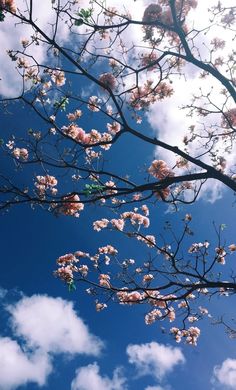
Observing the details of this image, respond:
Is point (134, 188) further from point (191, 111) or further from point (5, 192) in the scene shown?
point (191, 111)

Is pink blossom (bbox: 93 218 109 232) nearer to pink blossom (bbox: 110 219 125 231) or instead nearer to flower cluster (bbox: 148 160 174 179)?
pink blossom (bbox: 110 219 125 231)

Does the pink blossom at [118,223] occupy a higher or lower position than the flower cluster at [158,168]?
higher

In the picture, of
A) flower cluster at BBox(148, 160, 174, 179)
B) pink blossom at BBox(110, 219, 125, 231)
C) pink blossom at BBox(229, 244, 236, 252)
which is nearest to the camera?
flower cluster at BBox(148, 160, 174, 179)

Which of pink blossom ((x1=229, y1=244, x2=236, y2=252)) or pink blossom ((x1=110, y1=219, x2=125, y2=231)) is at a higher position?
pink blossom ((x1=110, y1=219, x2=125, y2=231))

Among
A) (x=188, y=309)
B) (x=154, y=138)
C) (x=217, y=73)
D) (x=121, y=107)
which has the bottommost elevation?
(x=188, y=309)

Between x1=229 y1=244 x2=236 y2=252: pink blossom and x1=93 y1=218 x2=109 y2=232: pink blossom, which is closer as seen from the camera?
x1=229 y1=244 x2=236 y2=252: pink blossom

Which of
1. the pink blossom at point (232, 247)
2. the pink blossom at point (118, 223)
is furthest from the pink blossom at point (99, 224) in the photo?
the pink blossom at point (232, 247)

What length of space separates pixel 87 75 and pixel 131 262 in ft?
17.1

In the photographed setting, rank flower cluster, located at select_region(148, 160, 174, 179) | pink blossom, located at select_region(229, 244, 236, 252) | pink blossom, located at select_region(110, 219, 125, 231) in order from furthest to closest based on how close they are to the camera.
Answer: pink blossom, located at select_region(110, 219, 125, 231) < pink blossom, located at select_region(229, 244, 236, 252) < flower cluster, located at select_region(148, 160, 174, 179)

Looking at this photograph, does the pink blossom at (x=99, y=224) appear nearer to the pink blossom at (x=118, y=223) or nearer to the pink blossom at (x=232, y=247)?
the pink blossom at (x=118, y=223)

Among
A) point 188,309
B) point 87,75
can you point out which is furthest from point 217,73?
point 188,309

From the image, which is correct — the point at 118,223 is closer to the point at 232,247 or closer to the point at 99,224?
the point at 99,224

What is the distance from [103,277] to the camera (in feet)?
35.5

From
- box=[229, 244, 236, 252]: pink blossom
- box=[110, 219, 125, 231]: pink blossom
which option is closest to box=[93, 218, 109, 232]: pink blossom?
box=[110, 219, 125, 231]: pink blossom
